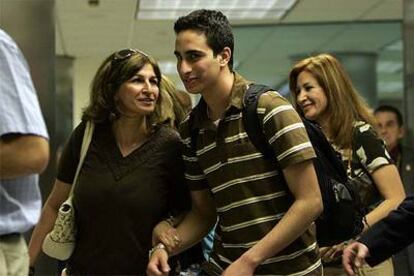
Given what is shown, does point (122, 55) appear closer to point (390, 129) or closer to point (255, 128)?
point (255, 128)

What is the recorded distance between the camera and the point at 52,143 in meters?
4.28

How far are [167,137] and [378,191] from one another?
0.98 metres

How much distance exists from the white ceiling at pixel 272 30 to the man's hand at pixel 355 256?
546 centimetres

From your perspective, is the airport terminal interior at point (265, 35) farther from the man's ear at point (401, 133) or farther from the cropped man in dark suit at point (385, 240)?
the cropped man in dark suit at point (385, 240)

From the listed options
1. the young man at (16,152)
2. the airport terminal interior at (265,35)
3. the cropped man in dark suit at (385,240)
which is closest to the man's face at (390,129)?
the airport terminal interior at (265,35)

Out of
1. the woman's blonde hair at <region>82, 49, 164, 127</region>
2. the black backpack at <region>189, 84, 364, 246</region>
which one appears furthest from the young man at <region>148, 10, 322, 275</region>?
the woman's blonde hair at <region>82, 49, 164, 127</region>

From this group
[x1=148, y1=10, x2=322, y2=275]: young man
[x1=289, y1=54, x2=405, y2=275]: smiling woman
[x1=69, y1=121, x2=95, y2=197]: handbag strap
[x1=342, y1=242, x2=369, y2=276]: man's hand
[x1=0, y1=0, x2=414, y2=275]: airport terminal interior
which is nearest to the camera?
[x1=148, y1=10, x2=322, y2=275]: young man

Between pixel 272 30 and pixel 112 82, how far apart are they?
20.3 feet

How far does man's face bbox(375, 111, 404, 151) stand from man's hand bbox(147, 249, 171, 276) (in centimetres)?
309

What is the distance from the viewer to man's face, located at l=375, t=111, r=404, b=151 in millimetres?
5449

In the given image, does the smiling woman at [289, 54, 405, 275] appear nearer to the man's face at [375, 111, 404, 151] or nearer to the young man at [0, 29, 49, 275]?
the young man at [0, 29, 49, 275]

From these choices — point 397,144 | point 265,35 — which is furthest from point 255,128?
point 265,35

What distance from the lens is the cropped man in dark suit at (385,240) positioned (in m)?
2.48

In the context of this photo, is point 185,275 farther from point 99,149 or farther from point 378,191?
point 378,191
